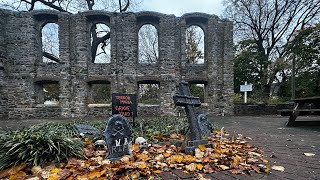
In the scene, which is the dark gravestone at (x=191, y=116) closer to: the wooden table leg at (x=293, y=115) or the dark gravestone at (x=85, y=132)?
the dark gravestone at (x=85, y=132)

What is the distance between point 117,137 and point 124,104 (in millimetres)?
2495

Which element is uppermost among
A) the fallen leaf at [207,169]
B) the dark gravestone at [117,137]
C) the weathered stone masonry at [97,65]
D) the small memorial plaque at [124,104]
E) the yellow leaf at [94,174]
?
the weathered stone masonry at [97,65]

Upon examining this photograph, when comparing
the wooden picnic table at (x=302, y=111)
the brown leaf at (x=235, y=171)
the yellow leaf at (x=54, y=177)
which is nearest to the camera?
the yellow leaf at (x=54, y=177)

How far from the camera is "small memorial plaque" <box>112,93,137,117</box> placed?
503cm

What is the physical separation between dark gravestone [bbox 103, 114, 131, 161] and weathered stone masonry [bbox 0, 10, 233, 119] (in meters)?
7.42

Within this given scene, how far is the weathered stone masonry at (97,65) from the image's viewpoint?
10055mm

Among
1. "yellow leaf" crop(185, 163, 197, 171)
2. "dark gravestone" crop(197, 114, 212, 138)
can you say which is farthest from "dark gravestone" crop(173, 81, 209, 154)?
"dark gravestone" crop(197, 114, 212, 138)

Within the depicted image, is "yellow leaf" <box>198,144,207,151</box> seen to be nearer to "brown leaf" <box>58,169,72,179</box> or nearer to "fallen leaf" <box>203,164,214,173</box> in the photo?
"fallen leaf" <box>203,164,214,173</box>

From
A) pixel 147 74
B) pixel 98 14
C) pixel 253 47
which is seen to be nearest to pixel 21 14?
pixel 98 14

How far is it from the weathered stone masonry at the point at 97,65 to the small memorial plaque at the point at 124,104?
4.93 m

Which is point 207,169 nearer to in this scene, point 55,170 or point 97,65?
point 55,170

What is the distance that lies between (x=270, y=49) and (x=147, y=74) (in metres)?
12.1

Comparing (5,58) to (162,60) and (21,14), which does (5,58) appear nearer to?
(21,14)

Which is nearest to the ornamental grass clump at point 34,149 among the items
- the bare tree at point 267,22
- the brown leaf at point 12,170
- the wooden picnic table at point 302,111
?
the brown leaf at point 12,170
